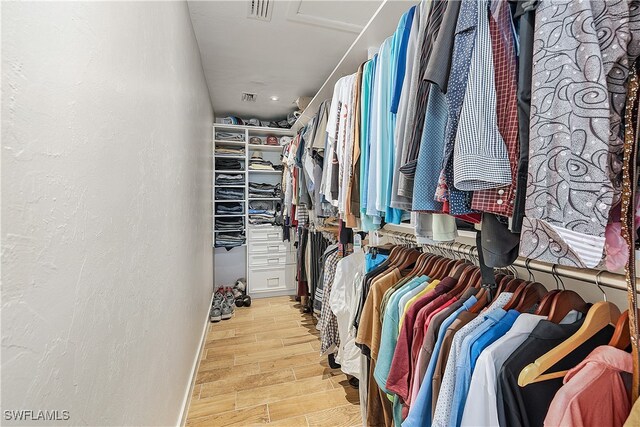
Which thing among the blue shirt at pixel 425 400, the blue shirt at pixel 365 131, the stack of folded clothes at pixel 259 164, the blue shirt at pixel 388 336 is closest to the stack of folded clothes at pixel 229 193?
the stack of folded clothes at pixel 259 164

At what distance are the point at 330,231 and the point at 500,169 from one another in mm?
1776

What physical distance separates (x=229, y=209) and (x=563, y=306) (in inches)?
129

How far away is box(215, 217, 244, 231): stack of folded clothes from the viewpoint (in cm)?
341

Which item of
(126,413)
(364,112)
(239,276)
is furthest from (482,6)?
(239,276)

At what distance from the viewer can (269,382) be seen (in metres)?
1.87

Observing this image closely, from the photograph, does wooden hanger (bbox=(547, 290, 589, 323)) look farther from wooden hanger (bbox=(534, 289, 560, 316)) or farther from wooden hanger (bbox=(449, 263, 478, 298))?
wooden hanger (bbox=(449, 263, 478, 298))

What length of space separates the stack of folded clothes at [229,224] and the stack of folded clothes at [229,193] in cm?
26

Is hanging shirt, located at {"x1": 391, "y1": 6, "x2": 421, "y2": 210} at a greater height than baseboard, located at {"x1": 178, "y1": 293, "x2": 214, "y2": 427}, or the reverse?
hanging shirt, located at {"x1": 391, "y1": 6, "x2": 421, "y2": 210}

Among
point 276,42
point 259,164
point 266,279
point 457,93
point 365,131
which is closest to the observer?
point 457,93

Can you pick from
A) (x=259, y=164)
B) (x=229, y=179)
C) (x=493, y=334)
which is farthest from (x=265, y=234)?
(x=493, y=334)

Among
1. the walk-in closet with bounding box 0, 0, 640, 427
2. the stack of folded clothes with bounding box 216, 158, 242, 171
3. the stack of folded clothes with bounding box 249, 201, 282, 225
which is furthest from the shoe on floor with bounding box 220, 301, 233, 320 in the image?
A: the stack of folded clothes with bounding box 216, 158, 242, 171

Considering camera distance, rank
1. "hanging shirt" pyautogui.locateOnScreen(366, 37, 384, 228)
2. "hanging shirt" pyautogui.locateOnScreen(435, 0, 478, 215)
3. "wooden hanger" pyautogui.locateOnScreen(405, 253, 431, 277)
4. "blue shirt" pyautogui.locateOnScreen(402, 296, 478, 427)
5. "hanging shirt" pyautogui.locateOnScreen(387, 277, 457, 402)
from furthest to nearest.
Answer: "wooden hanger" pyautogui.locateOnScreen(405, 253, 431, 277)
"hanging shirt" pyautogui.locateOnScreen(366, 37, 384, 228)
"hanging shirt" pyautogui.locateOnScreen(387, 277, 457, 402)
"blue shirt" pyautogui.locateOnScreen(402, 296, 478, 427)
"hanging shirt" pyautogui.locateOnScreen(435, 0, 478, 215)

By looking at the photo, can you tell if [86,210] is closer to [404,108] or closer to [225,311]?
[404,108]

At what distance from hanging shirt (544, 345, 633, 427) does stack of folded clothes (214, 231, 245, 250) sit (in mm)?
3294
